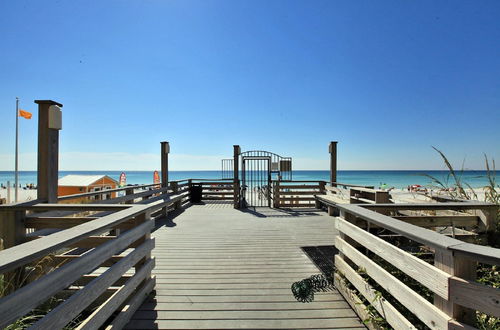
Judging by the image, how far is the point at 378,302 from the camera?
1.72m

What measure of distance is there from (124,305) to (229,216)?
4.69 m

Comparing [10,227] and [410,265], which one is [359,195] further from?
[10,227]

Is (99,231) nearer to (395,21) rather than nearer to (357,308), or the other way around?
(357,308)

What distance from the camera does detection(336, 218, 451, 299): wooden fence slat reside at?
1.16m

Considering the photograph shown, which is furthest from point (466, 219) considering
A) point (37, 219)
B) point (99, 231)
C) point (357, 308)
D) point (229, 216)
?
point (229, 216)

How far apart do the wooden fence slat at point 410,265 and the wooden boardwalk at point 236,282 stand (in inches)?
26.4

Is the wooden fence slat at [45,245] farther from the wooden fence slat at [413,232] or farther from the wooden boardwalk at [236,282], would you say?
the wooden fence slat at [413,232]

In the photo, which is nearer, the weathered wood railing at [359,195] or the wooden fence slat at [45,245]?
the wooden fence slat at [45,245]

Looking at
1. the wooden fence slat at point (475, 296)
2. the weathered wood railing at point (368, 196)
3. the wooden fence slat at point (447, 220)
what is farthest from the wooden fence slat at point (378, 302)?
the weathered wood railing at point (368, 196)

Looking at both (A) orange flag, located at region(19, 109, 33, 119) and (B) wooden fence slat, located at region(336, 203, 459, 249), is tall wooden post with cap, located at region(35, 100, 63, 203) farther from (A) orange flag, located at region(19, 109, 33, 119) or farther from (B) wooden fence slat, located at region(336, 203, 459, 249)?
(A) orange flag, located at region(19, 109, 33, 119)

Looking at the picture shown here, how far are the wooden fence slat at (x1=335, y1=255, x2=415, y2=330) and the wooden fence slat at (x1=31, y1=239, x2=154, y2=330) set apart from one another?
185 centimetres

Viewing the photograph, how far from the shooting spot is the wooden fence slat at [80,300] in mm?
1067

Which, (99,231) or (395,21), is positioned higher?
(395,21)

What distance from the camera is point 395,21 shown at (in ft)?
21.6
